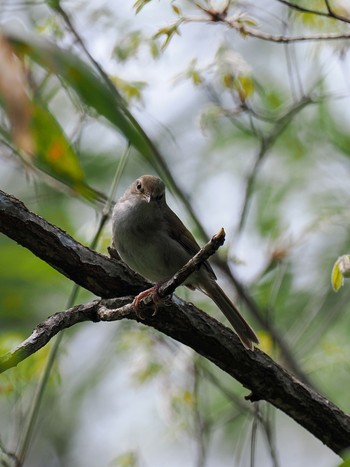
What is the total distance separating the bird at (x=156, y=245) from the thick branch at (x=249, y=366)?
27.9 inches

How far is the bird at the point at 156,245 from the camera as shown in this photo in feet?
14.7

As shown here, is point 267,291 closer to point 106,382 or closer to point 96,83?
point 106,382

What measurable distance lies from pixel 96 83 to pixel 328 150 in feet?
22.9

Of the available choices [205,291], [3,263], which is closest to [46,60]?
[205,291]

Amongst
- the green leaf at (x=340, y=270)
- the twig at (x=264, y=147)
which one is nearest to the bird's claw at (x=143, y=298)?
the green leaf at (x=340, y=270)

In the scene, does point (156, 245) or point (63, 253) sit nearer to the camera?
point (63, 253)

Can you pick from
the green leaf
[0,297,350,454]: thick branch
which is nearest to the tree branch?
[0,297,350,454]: thick branch

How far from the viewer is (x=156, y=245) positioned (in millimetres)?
4613

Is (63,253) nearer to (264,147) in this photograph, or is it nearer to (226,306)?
(226,306)

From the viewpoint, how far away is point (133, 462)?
5.31 m

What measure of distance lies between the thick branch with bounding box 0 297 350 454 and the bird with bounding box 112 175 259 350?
708 millimetres

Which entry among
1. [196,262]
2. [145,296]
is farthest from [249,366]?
[196,262]

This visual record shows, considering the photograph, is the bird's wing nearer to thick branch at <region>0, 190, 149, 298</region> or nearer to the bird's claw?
thick branch at <region>0, 190, 149, 298</region>

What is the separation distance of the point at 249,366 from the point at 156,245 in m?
1.27
